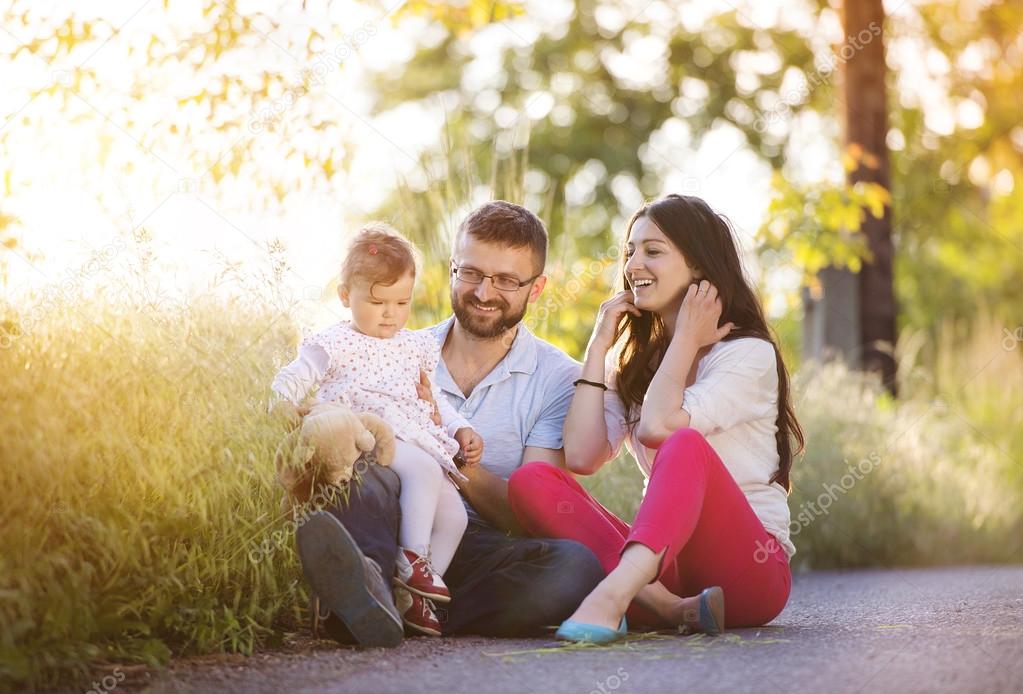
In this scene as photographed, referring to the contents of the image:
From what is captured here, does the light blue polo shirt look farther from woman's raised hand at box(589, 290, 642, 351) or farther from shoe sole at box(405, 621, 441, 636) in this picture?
shoe sole at box(405, 621, 441, 636)

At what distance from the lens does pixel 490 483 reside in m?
3.65

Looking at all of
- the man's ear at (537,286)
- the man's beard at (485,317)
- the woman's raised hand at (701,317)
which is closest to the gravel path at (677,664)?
the woman's raised hand at (701,317)

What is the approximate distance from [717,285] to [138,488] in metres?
1.68

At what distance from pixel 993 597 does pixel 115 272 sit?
3089 mm

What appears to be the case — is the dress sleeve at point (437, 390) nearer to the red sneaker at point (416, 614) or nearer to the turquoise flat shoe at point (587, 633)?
the red sneaker at point (416, 614)

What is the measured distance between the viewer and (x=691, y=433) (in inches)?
127

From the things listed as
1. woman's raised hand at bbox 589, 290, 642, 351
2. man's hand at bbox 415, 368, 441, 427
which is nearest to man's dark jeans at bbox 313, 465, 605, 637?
man's hand at bbox 415, 368, 441, 427

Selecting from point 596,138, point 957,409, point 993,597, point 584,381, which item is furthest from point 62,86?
point 596,138

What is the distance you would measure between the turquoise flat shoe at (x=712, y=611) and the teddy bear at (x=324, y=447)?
2.89 ft

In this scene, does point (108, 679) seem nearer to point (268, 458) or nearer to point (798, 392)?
point (268, 458)

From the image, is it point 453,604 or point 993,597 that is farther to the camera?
point 993,597

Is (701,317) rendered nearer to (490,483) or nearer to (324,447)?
(490,483)

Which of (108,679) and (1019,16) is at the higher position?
(1019,16)

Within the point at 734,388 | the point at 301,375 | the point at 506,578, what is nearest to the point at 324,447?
the point at 301,375
